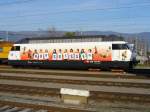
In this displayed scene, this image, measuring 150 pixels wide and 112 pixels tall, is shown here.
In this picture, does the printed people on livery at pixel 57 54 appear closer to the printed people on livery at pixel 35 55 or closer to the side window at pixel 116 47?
the printed people on livery at pixel 35 55

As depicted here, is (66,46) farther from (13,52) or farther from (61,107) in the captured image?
(61,107)

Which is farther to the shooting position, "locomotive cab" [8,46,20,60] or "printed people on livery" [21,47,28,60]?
"locomotive cab" [8,46,20,60]

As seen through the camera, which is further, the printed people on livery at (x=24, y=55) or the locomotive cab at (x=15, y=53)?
the locomotive cab at (x=15, y=53)

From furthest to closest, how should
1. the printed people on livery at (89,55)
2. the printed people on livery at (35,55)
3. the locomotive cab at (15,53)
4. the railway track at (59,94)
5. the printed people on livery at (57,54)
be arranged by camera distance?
the locomotive cab at (15,53) → the printed people on livery at (35,55) → the printed people on livery at (57,54) → the printed people on livery at (89,55) → the railway track at (59,94)

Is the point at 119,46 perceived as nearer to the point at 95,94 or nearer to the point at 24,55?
the point at 24,55

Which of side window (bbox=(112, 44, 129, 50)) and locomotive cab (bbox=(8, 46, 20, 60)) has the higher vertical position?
side window (bbox=(112, 44, 129, 50))

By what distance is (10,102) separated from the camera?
1143 centimetres

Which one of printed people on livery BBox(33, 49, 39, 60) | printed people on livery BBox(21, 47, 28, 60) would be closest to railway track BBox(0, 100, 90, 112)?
printed people on livery BBox(33, 49, 39, 60)

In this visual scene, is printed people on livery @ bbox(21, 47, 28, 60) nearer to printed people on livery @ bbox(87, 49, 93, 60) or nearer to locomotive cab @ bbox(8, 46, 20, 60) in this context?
locomotive cab @ bbox(8, 46, 20, 60)

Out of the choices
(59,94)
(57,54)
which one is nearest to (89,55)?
(57,54)

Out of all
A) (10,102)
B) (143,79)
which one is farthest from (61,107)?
(143,79)

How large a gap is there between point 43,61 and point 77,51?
11.5ft

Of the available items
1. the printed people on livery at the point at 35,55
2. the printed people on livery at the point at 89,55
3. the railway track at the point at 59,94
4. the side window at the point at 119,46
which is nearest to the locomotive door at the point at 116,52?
the side window at the point at 119,46

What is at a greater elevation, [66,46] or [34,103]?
[66,46]
